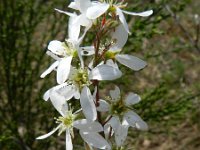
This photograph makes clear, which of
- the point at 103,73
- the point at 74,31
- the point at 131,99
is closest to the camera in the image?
the point at 103,73

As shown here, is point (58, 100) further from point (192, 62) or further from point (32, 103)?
point (192, 62)

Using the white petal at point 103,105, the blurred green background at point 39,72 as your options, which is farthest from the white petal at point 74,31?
the blurred green background at point 39,72

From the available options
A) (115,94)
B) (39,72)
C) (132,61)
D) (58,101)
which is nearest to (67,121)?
(58,101)

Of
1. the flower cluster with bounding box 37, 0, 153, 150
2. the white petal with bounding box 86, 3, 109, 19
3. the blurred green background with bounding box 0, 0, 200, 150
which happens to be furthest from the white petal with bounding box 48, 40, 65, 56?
the blurred green background with bounding box 0, 0, 200, 150

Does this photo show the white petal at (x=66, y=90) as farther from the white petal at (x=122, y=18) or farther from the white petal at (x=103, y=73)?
the white petal at (x=122, y=18)

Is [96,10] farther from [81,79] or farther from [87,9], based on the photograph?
[81,79]

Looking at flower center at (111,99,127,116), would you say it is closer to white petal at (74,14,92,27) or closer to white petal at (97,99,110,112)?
white petal at (97,99,110,112)
